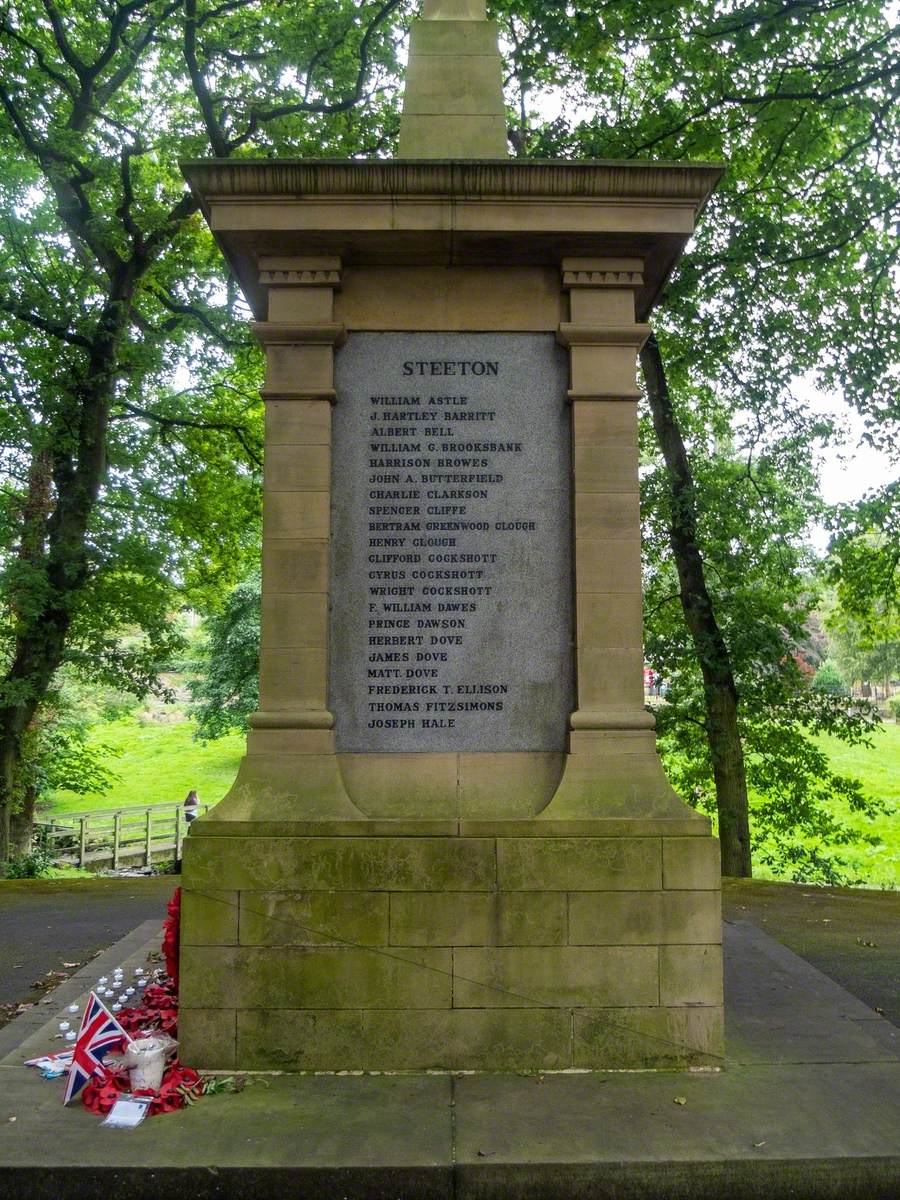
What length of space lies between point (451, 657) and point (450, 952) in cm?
155

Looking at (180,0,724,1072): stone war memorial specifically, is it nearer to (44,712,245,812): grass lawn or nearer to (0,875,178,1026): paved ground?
(0,875,178,1026): paved ground

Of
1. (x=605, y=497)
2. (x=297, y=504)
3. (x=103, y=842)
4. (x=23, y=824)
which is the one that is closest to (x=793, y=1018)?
(x=605, y=497)

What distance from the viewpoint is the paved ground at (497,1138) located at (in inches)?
146

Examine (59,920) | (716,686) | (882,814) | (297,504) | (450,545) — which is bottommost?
(59,920)

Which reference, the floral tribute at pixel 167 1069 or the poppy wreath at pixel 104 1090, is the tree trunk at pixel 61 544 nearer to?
the floral tribute at pixel 167 1069

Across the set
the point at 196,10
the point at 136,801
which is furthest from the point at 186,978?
the point at 136,801

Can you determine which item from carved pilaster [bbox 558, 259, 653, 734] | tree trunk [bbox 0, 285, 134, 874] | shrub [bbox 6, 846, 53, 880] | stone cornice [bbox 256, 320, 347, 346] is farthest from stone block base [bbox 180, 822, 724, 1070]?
shrub [bbox 6, 846, 53, 880]

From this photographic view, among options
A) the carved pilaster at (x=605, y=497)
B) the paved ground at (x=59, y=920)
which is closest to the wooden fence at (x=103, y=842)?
the paved ground at (x=59, y=920)

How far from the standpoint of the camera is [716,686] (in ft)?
45.3

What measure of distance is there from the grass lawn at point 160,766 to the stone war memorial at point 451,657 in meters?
30.3

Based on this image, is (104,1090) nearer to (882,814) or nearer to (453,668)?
(453,668)

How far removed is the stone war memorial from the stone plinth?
0.04 feet

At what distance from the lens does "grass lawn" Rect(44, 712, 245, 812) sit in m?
36.8

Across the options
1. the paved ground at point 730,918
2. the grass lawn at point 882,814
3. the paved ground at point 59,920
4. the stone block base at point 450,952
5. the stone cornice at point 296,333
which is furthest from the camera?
the grass lawn at point 882,814
